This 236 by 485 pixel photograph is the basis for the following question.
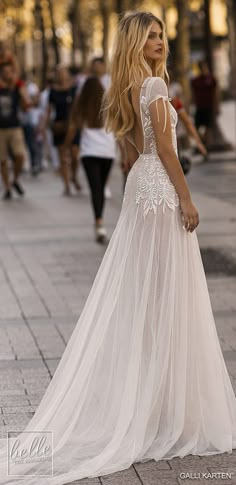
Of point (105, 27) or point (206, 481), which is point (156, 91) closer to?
point (206, 481)

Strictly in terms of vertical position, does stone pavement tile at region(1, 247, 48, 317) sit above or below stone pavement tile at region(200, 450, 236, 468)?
below

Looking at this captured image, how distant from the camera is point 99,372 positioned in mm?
5582

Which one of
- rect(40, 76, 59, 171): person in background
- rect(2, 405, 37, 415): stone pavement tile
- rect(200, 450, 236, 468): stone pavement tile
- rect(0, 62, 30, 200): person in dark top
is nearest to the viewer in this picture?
rect(200, 450, 236, 468): stone pavement tile

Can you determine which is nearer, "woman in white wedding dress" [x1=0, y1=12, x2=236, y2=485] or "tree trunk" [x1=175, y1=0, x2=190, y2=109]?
"woman in white wedding dress" [x1=0, y1=12, x2=236, y2=485]

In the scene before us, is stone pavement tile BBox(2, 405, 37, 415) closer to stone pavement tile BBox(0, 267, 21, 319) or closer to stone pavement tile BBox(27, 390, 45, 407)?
stone pavement tile BBox(27, 390, 45, 407)

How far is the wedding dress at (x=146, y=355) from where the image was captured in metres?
5.37

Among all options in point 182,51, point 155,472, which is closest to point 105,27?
point 182,51

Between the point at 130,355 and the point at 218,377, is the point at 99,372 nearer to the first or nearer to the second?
the point at 130,355

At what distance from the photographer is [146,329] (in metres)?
5.58

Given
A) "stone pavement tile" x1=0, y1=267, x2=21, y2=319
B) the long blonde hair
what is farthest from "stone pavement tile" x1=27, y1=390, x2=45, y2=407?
"stone pavement tile" x1=0, y1=267, x2=21, y2=319

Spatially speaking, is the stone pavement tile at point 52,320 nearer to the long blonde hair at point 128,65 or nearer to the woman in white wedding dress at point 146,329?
the woman in white wedding dress at point 146,329

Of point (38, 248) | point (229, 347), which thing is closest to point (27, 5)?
point (38, 248)

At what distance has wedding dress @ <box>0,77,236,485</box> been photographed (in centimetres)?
537

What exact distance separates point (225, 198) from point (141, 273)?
38.6 ft
